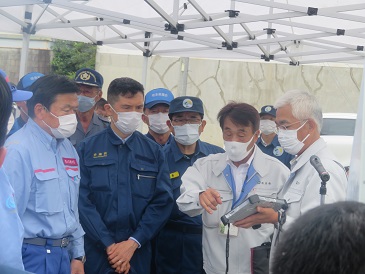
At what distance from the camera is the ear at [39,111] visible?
11.6 ft

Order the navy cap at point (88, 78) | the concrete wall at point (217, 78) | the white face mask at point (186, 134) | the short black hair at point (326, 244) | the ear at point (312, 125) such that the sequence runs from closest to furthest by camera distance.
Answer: the short black hair at point (326, 244) → the ear at point (312, 125) → the white face mask at point (186, 134) → the navy cap at point (88, 78) → the concrete wall at point (217, 78)

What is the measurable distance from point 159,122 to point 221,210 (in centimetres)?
197

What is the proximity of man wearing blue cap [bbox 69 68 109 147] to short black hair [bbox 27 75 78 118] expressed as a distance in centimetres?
170

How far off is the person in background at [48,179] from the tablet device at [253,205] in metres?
0.97

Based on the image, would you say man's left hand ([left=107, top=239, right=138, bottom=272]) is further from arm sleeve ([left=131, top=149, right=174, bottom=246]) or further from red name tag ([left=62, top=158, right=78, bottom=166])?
red name tag ([left=62, top=158, right=78, bottom=166])

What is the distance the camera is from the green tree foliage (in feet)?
53.5

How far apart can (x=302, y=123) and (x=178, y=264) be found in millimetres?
1498

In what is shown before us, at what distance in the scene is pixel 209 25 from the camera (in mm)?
6426

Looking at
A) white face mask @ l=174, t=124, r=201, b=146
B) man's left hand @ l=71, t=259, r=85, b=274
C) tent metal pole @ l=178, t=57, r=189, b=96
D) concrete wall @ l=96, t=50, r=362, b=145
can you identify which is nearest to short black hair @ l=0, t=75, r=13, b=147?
man's left hand @ l=71, t=259, r=85, b=274

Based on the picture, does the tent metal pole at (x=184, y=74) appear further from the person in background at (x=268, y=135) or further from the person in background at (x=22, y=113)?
the person in background at (x=22, y=113)

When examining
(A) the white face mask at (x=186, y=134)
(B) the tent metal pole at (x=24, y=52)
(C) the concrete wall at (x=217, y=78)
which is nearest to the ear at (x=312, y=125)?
(A) the white face mask at (x=186, y=134)

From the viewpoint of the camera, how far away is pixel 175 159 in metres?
4.48

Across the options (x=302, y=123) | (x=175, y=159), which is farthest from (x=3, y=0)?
(x=302, y=123)

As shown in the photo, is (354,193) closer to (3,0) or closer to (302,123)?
(302,123)
